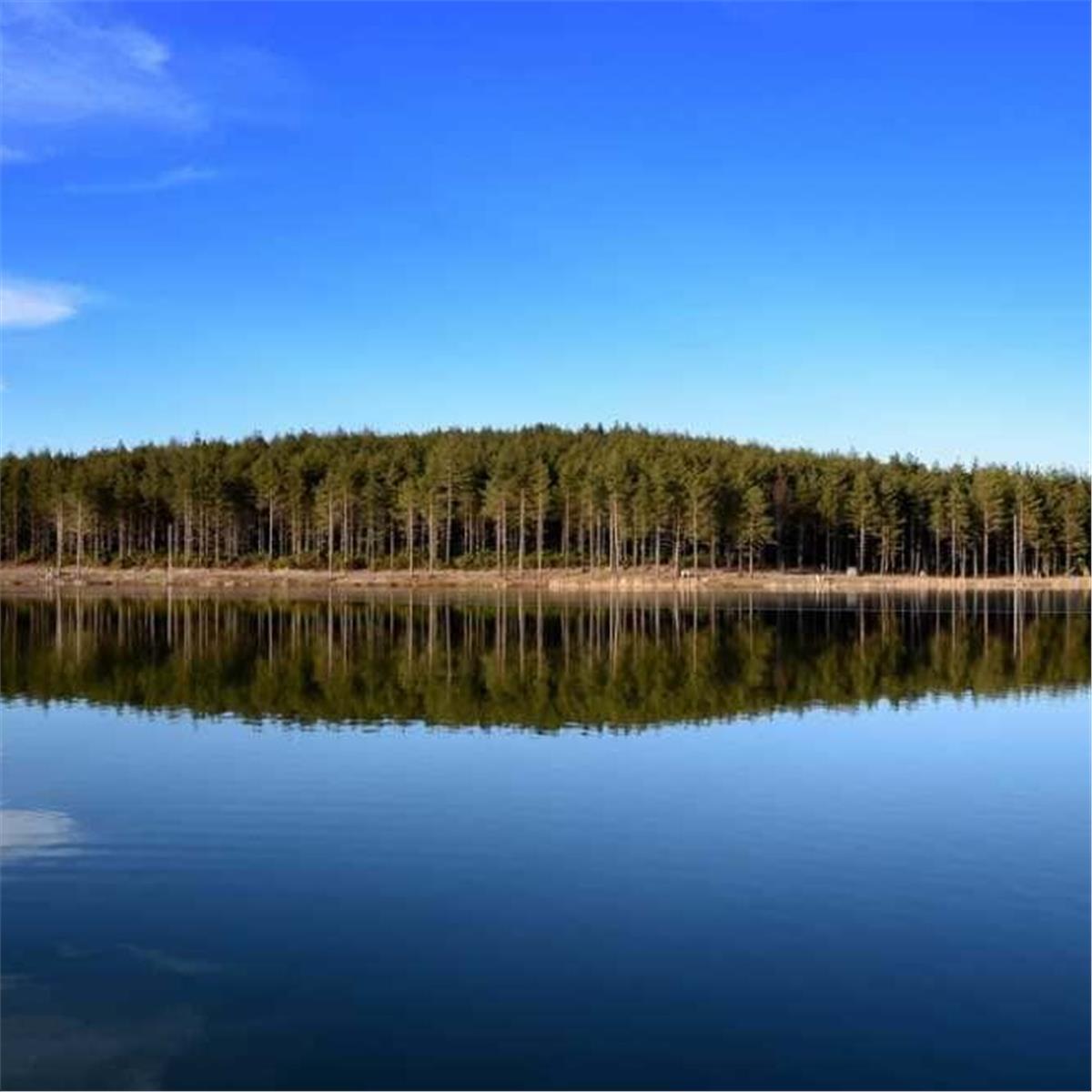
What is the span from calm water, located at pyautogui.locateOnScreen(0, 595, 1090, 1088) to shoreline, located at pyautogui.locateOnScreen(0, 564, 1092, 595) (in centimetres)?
7745

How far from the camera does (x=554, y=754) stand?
2698 centimetres

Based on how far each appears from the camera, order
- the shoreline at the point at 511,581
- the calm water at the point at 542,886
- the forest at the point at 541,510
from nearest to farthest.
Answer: the calm water at the point at 542,886, the shoreline at the point at 511,581, the forest at the point at 541,510

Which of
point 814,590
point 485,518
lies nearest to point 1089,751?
point 814,590

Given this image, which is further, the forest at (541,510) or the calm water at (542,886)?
the forest at (541,510)

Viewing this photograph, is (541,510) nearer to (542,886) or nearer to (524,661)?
(524,661)

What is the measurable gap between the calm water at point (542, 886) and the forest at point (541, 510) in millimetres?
86679

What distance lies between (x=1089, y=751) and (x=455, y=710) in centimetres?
1527

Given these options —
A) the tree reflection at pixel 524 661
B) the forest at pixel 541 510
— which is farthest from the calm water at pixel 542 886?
the forest at pixel 541 510

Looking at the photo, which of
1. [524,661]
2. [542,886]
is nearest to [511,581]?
[524,661]

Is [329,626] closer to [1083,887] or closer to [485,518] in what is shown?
[1083,887]

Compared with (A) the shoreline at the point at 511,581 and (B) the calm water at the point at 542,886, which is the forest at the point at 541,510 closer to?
(A) the shoreline at the point at 511,581

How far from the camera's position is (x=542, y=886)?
16.4 meters

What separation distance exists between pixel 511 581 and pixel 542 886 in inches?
4073

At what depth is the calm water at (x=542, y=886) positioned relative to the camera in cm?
1131
